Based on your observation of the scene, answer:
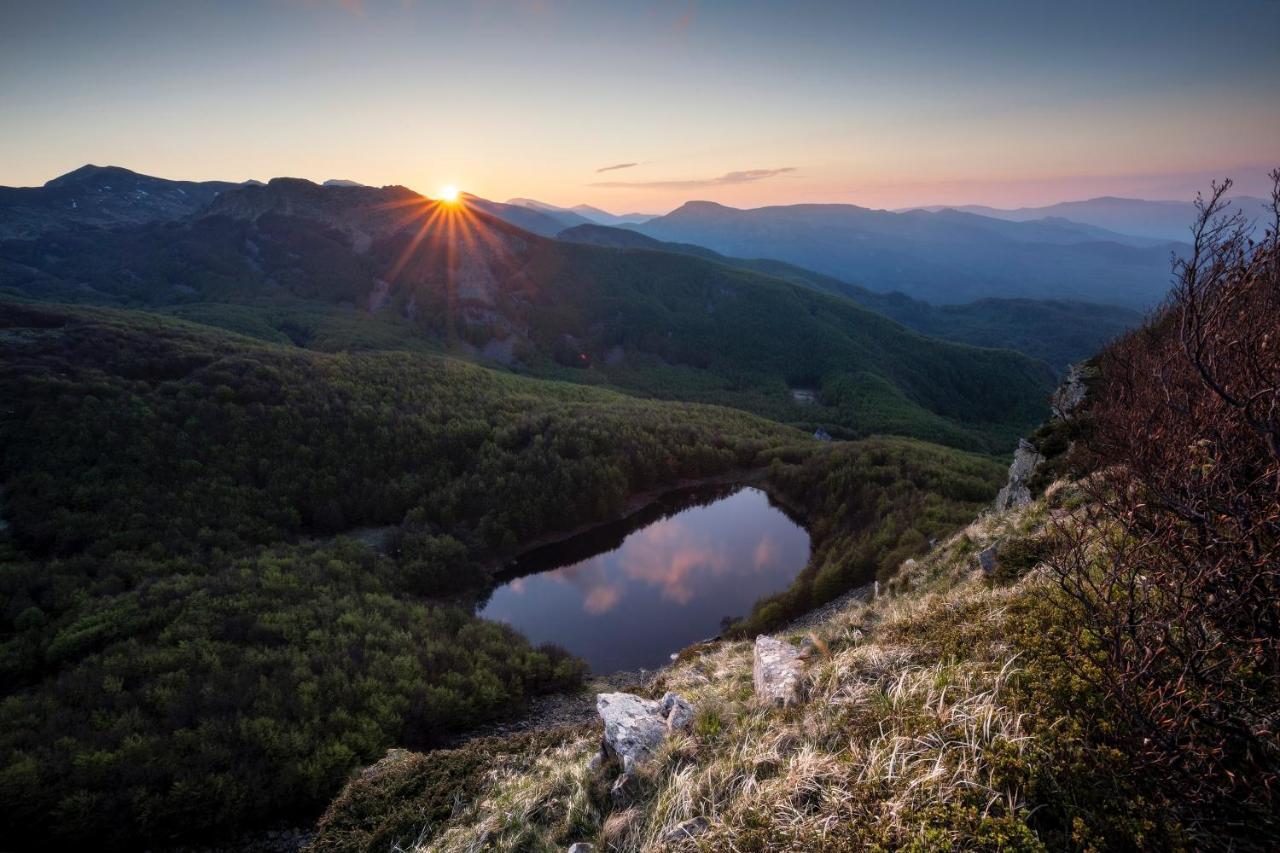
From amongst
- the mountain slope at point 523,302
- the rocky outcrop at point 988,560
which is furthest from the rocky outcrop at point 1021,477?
the mountain slope at point 523,302

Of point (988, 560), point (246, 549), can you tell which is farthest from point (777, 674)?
point (246, 549)

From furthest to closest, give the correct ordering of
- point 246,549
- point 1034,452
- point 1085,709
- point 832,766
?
point 246,549 < point 1034,452 < point 832,766 < point 1085,709

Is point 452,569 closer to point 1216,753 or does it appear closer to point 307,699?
point 307,699

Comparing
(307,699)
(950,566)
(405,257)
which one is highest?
(405,257)

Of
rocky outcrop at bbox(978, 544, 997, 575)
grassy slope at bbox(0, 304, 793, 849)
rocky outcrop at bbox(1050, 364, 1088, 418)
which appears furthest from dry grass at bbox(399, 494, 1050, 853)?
rocky outcrop at bbox(1050, 364, 1088, 418)

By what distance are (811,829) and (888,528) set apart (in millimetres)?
26768

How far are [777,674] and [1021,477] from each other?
17.6 meters

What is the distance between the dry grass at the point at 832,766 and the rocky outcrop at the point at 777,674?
28cm

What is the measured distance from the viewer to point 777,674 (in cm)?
820

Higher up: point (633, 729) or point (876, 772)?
point (876, 772)

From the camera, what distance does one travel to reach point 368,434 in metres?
42.1

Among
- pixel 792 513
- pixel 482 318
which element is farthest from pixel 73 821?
pixel 482 318

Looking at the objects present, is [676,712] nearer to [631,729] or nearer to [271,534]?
[631,729]

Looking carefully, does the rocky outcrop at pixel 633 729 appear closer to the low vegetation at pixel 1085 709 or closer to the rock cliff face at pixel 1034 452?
the low vegetation at pixel 1085 709
